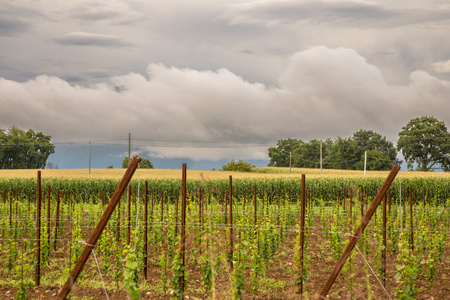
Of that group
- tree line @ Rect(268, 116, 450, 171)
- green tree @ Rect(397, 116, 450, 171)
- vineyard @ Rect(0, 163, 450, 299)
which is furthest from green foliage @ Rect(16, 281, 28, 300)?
green tree @ Rect(397, 116, 450, 171)

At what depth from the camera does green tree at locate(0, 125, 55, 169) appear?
5900cm

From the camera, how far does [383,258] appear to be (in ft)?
27.0

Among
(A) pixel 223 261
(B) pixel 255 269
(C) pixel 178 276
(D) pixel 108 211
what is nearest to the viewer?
(D) pixel 108 211

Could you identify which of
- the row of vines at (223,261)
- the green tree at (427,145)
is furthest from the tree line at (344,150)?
the row of vines at (223,261)

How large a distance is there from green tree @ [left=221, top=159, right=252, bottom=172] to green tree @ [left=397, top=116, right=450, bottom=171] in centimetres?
2155

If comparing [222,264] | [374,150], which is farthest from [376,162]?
[222,264]

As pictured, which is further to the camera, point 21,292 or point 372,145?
point 372,145

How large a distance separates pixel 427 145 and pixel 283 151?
71.7ft

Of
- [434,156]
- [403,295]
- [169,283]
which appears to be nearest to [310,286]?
[403,295]

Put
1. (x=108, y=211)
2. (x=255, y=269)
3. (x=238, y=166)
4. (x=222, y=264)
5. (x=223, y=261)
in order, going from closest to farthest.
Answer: (x=108, y=211)
(x=255, y=269)
(x=223, y=261)
(x=222, y=264)
(x=238, y=166)

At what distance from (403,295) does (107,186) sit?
75.7 ft

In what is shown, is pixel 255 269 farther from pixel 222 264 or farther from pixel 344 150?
pixel 344 150

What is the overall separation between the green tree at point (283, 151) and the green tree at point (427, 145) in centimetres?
1757

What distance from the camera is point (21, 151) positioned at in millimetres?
59844
